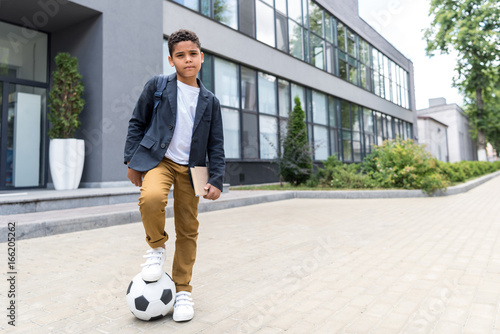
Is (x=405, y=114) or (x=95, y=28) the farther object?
(x=405, y=114)

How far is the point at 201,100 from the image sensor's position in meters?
2.36

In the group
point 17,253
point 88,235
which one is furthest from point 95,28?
point 17,253

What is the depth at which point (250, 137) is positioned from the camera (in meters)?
13.9

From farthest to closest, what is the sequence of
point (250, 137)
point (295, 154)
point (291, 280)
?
point (250, 137) → point (295, 154) → point (291, 280)

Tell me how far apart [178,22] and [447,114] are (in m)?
47.4

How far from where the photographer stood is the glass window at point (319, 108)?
18219mm

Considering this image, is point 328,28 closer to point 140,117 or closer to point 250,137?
point 250,137

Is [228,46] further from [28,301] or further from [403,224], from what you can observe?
[28,301]

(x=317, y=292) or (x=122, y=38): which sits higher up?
(x=122, y=38)

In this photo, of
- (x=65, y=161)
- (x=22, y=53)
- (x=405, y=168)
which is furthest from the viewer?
(x=405, y=168)

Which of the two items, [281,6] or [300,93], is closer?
[281,6]

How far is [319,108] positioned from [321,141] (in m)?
1.88

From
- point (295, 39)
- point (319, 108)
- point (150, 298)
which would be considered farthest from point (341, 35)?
point (150, 298)

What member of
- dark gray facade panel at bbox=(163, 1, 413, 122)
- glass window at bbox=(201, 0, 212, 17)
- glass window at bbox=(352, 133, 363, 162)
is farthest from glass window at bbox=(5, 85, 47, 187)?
glass window at bbox=(352, 133, 363, 162)
